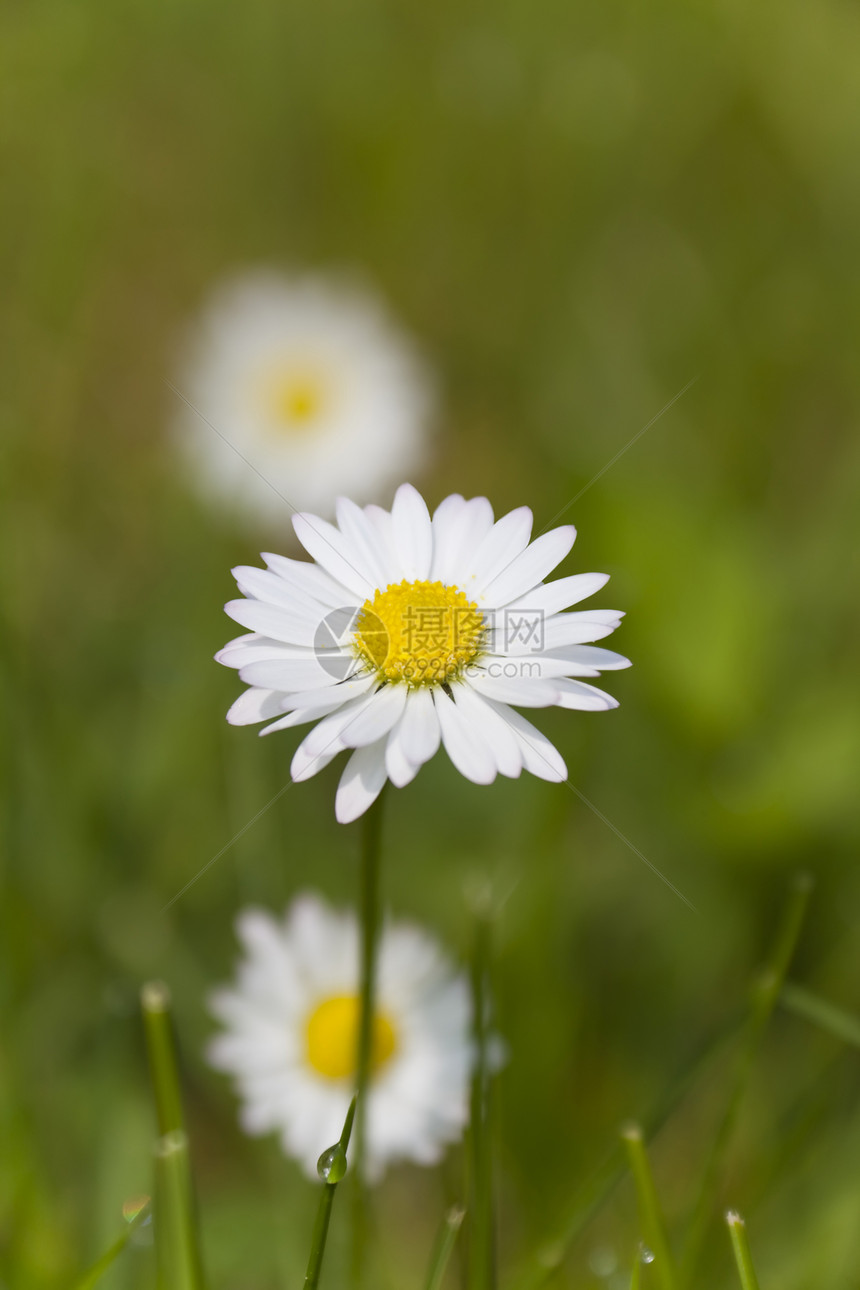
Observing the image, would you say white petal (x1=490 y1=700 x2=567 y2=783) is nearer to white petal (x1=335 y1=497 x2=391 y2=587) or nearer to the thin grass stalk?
white petal (x1=335 y1=497 x2=391 y2=587)

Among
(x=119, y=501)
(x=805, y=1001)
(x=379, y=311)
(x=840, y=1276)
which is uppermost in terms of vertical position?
(x=379, y=311)

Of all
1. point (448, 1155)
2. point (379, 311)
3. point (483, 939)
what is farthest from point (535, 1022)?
point (379, 311)

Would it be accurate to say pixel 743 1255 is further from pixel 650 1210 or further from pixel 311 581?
pixel 311 581

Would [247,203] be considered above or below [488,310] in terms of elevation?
above

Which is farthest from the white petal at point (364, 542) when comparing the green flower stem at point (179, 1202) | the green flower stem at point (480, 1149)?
the green flower stem at point (179, 1202)

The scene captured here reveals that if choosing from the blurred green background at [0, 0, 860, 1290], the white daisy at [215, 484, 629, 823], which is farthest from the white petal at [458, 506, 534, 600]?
the blurred green background at [0, 0, 860, 1290]

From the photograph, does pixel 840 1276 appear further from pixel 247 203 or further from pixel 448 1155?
pixel 247 203

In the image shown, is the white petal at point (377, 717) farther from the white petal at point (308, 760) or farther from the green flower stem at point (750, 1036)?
the green flower stem at point (750, 1036)
